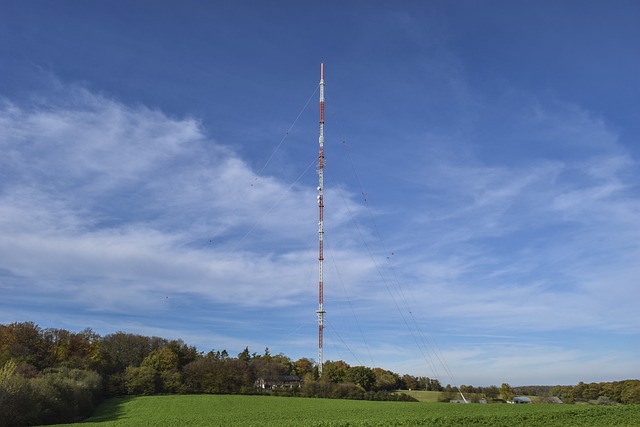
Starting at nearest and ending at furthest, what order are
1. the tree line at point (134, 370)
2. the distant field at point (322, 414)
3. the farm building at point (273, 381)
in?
1. the distant field at point (322, 414)
2. the tree line at point (134, 370)
3. the farm building at point (273, 381)

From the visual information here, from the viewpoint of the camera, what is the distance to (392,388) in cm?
12031

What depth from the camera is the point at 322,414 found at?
198 feet

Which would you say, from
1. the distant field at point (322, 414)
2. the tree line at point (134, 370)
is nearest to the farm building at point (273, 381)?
the tree line at point (134, 370)

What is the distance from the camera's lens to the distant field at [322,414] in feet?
138

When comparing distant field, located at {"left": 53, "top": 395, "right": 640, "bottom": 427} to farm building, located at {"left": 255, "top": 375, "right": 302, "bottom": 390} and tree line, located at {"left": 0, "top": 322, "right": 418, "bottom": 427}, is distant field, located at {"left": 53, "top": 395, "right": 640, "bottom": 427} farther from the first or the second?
farm building, located at {"left": 255, "top": 375, "right": 302, "bottom": 390}

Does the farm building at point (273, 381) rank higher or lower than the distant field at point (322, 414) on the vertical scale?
higher

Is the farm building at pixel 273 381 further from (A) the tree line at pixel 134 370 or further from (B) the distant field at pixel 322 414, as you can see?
(B) the distant field at pixel 322 414

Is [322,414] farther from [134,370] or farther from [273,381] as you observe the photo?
[273,381]

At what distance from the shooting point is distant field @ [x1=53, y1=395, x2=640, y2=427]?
42.1m

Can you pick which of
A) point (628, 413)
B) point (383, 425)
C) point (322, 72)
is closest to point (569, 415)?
point (628, 413)

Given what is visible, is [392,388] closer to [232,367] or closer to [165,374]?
[232,367]

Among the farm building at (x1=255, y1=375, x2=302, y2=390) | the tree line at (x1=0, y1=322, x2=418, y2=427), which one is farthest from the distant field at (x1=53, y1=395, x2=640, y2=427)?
the farm building at (x1=255, y1=375, x2=302, y2=390)

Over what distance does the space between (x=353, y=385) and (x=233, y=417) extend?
142 feet

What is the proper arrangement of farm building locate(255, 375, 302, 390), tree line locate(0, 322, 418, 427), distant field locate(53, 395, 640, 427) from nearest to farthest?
distant field locate(53, 395, 640, 427) → tree line locate(0, 322, 418, 427) → farm building locate(255, 375, 302, 390)
